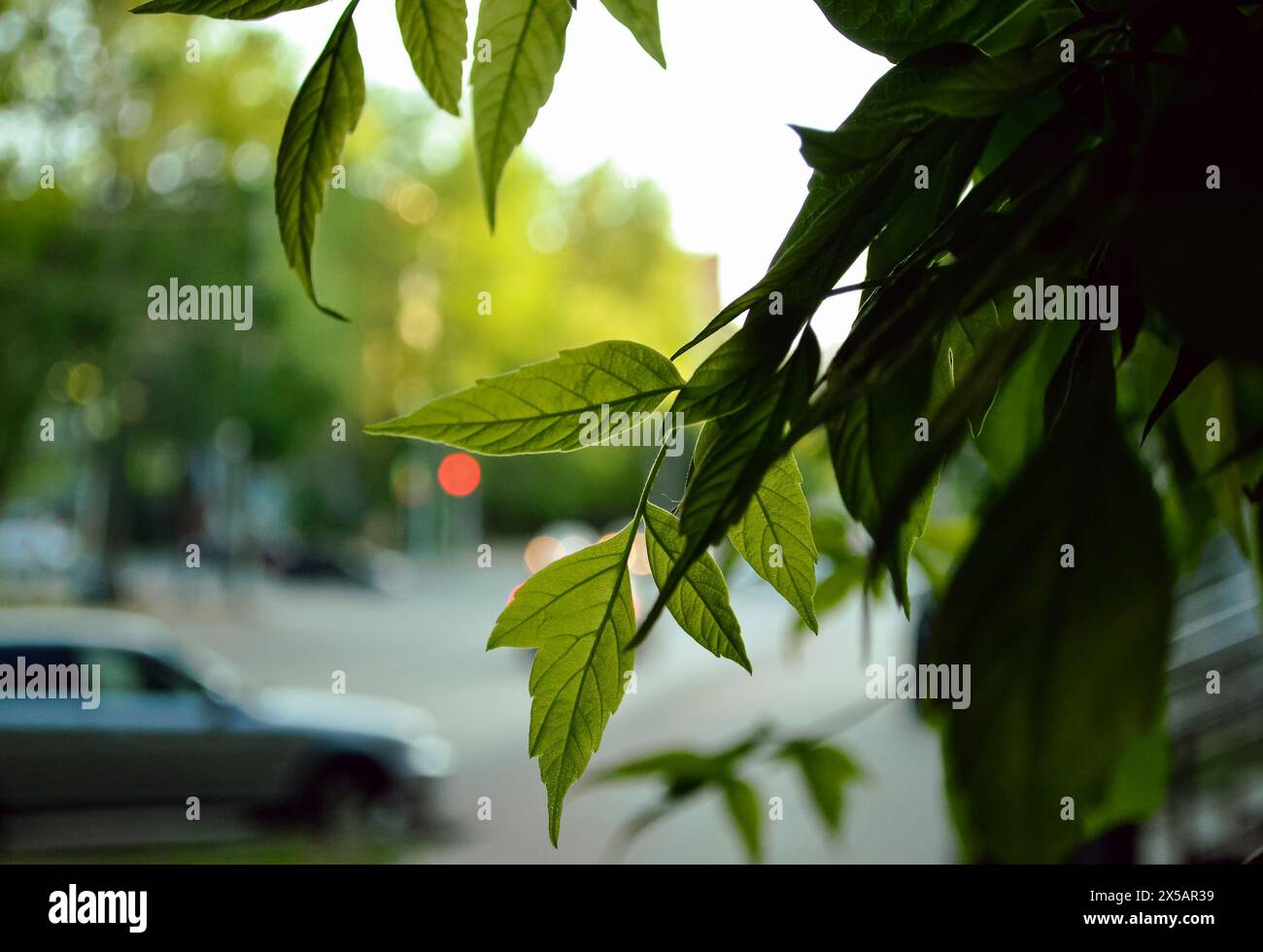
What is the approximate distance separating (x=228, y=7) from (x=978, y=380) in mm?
165

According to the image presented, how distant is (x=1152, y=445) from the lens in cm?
46

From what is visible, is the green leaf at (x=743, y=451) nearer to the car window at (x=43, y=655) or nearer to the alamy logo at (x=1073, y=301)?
the alamy logo at (x=1073, y=301)

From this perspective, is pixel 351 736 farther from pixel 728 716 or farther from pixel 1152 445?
pixel 1152 445

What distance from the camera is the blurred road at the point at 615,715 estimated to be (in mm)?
4129

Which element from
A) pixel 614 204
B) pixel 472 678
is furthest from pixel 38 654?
pixel 614 204

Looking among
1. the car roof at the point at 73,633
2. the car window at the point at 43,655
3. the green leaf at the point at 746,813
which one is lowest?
the green leaf at the point at 746,813

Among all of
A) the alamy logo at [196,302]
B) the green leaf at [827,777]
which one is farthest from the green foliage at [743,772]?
the alamy logo at [196,302]

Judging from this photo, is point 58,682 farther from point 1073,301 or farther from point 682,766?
point 1073,301

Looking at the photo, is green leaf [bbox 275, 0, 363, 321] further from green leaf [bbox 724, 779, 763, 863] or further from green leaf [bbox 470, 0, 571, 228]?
green leaf [bbox 724, 779, 763, 863]

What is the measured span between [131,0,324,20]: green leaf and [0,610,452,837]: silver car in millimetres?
4067

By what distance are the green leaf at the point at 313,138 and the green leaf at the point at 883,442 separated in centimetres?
12

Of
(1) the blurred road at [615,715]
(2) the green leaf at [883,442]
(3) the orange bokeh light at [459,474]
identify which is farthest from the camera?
(3) the orange bokeh light at [459,474]
